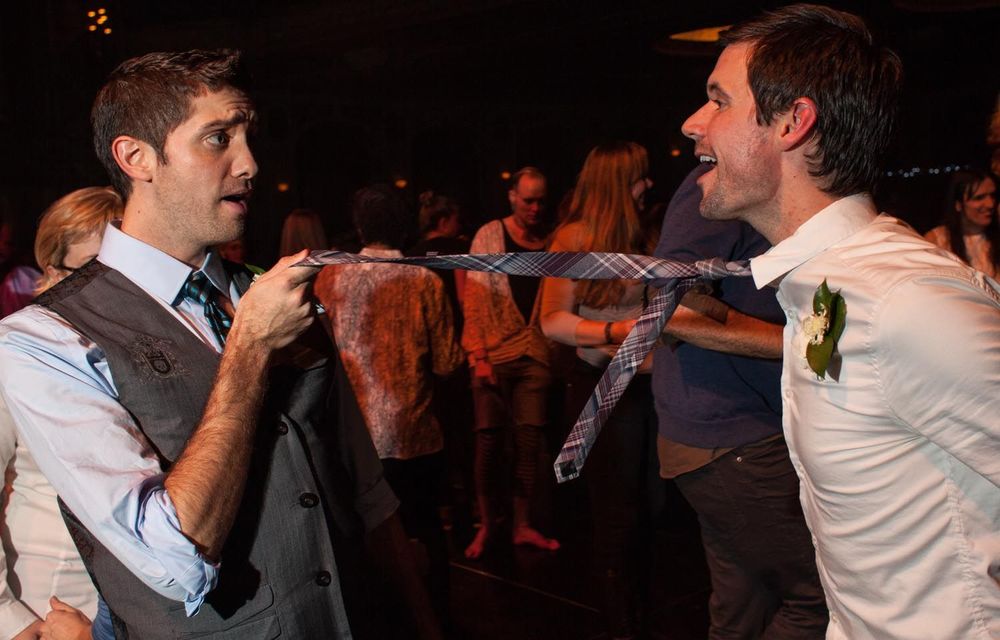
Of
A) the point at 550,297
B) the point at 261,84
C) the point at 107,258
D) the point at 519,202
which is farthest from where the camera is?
the point at 261,84

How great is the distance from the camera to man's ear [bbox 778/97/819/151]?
1.54m

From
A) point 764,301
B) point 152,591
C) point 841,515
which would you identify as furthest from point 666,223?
point 152,591

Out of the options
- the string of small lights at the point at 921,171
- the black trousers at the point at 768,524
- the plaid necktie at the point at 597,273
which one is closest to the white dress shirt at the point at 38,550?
the plaid necktie at the point at 597,273

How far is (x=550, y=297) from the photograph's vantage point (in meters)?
3.45

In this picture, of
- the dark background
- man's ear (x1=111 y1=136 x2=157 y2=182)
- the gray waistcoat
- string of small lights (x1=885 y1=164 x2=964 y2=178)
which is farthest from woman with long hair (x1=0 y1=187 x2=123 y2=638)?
string of small lights (x1=885 y1=164 x2=964 y2=178)

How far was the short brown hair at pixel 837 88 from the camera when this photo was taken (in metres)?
1.53

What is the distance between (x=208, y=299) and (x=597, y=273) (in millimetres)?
678

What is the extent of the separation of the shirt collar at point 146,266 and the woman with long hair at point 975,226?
4.66m

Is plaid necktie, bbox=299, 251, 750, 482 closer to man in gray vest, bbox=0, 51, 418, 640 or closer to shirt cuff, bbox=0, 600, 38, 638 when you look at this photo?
man in gray vest, bbox=0, 51, 418, 640

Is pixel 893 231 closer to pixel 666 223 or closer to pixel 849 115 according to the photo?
pixel 849 115

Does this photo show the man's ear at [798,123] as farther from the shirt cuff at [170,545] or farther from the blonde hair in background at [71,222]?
the blonde hair in background at [71,222]

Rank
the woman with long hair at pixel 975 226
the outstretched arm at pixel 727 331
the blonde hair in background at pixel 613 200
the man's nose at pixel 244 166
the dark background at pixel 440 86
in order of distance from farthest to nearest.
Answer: the dark background at pixel 440 86 < the woman with long hair at pixel 975 226 < the blonde hair in background at pixel 613 200 < the outstretched arm at pixel 727 331 < the man's nose at pixel 244 166

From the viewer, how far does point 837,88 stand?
1532 millimetres

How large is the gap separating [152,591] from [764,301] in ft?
4.91
